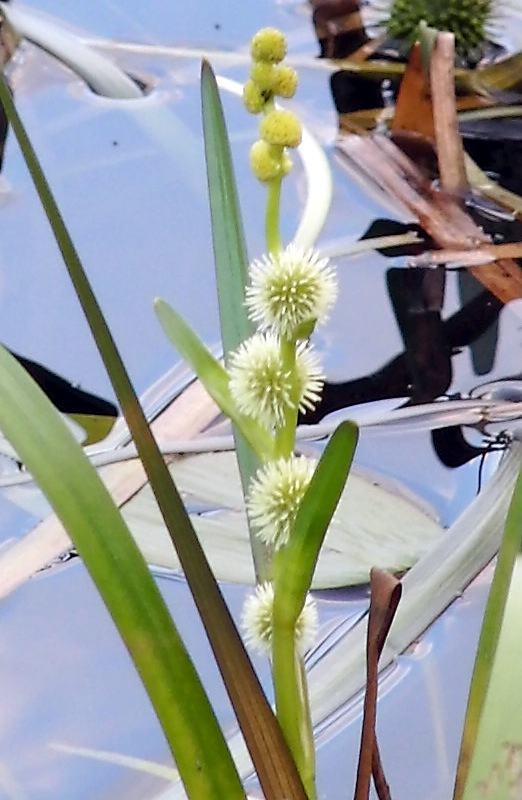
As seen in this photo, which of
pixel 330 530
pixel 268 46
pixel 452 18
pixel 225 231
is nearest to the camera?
pixel 268 46

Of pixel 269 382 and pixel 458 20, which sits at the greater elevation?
pixel 458 20

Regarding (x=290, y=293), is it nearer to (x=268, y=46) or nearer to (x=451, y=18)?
(x=268, y=46)

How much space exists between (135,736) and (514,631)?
30cm

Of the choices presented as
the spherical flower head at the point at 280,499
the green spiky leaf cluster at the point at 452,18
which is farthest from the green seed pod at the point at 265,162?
the green spiky leaf cluster at the point at 452,18

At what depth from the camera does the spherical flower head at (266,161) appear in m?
0.34

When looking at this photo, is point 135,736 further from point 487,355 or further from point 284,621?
point 487,355

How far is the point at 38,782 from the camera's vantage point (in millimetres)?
566

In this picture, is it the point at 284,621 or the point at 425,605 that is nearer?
the point at 284,621

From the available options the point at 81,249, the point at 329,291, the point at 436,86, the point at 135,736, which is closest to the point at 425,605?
the point at 135,736

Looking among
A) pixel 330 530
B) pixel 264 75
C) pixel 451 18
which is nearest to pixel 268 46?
pixel 264 75

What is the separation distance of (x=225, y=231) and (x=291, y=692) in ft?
0.71

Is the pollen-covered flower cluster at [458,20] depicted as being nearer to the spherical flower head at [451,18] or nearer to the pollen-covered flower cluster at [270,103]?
the spherical flower head at [451,18]

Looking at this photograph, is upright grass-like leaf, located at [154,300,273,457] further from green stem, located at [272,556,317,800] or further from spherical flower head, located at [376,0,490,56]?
spherical flower head, located at [376,0,490,56]

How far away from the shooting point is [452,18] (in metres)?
1.21
